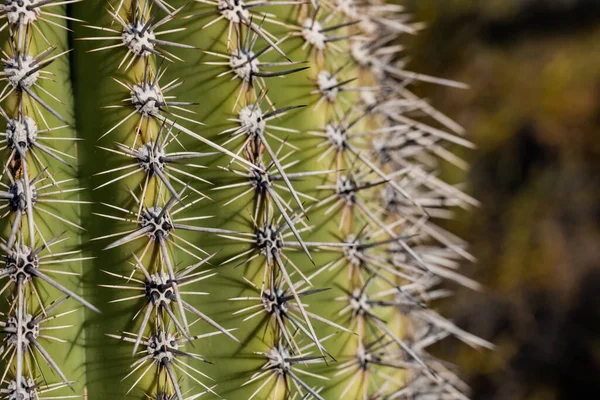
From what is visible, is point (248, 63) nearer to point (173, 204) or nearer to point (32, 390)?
point (173, 204)

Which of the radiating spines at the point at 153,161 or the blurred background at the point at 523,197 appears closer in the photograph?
the radiating spines at the point at 153,161

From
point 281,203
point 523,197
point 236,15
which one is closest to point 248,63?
point 236,15

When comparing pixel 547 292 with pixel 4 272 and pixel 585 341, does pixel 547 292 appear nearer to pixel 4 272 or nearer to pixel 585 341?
pixel 585 341

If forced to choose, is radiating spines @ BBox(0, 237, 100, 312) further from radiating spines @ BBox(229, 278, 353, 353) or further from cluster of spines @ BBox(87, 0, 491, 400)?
radiating spines @ BBox(229, 278, 353, 353)

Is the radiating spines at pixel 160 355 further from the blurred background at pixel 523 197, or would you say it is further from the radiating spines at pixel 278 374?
the blurred background at pixel 523 197

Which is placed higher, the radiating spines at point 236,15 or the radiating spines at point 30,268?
the radiating spines at point 236,15

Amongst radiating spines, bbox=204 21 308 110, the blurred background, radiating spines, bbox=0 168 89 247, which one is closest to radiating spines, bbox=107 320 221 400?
radiating spines, bbox=0 168 89 247

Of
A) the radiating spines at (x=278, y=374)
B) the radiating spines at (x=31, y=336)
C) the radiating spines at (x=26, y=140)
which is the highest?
the radiating spines at (x=26, y=140)

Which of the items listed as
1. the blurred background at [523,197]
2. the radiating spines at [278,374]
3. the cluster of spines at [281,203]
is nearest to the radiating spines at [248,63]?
the cluster of spines at [281,203]
